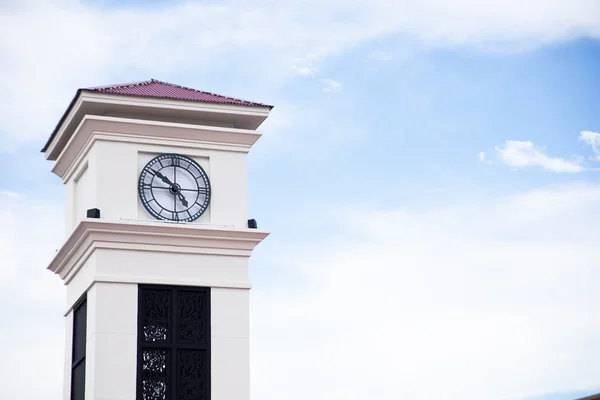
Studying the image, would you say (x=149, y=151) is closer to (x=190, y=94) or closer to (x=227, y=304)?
(x=190, y=94)

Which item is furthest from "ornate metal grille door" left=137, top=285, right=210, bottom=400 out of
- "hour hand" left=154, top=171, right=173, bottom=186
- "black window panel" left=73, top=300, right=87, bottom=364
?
"hour hand" left=154, top=171, right=173, bottom=186

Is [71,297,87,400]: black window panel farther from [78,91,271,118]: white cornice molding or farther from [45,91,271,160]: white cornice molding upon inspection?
[78,91,271,118]: white cornice molding

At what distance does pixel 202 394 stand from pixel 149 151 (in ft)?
18.1

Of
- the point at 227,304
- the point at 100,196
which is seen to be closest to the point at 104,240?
the point at 100,196

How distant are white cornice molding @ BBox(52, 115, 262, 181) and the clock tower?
23 millimetres

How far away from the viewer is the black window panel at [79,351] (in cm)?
3097

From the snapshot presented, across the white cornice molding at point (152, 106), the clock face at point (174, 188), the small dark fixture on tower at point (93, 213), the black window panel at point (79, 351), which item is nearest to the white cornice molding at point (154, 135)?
the white cornice molding at point (152, 106)

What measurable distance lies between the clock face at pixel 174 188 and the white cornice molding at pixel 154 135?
45 centimetres

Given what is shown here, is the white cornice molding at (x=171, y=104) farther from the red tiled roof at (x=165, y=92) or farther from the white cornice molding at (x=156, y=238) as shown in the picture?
the white cornice molding at (x=156, y=238)

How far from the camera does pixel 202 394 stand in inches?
1192

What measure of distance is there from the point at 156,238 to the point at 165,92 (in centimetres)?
348

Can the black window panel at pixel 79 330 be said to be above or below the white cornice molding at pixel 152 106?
below

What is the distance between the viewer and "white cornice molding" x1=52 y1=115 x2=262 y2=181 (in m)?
31.4

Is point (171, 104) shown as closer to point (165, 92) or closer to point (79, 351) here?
point (165, 92)
